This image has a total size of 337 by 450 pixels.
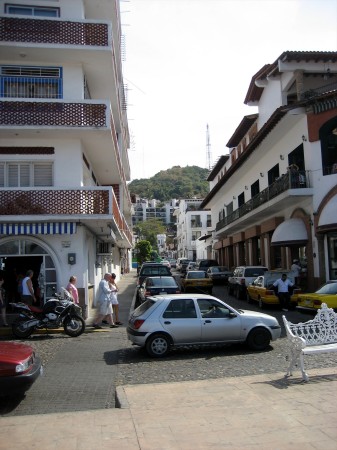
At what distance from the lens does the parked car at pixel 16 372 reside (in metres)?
6.72

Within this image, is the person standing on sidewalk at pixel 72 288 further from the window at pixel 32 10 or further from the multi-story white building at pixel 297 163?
the multi-story white building at pixel 297 163

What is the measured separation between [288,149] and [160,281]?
10.5 m

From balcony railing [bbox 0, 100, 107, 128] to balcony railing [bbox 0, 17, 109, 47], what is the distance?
7.38ft

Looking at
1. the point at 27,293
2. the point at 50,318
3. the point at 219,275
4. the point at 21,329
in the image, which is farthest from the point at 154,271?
the point at 21,329

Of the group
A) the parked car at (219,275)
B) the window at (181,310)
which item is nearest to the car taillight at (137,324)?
the window at (181,310)

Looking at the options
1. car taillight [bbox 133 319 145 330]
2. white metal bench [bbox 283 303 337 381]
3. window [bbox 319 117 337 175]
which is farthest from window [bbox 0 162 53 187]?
window [bbox 319 117 337 175]

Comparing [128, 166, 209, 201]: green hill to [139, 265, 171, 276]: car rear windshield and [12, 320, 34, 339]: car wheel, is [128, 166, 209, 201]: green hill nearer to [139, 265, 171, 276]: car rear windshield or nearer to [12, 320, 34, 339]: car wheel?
[139, 265, 171, 276]: car rear windshield

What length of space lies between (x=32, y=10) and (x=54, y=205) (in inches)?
315

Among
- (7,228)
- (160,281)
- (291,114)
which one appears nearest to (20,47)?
(7,228)

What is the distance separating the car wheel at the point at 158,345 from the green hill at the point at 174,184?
4762 inches

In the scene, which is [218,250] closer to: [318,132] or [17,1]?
[318,132]

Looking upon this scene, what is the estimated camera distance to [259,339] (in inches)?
417

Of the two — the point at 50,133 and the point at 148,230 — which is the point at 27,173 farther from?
the point at 148,230

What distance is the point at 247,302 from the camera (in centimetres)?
2133
